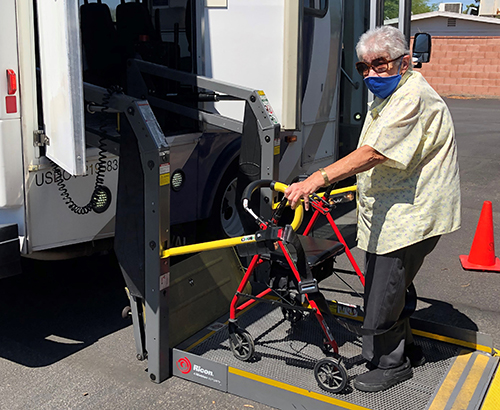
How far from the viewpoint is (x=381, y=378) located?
3.36 m

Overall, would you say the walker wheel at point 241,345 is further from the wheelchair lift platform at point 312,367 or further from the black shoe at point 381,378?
the black shoe at point 381,378

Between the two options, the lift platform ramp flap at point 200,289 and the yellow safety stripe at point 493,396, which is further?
the lift platform ramp flap at point 200,289

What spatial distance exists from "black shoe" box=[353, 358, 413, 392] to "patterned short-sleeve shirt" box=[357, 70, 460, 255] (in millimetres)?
698

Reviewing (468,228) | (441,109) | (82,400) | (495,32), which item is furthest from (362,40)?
(495,32)

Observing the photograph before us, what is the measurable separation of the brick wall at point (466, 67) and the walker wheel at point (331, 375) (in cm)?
2374

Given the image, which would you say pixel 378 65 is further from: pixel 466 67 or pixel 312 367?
pixel 466 67

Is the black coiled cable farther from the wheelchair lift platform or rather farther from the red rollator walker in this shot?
the wheelchair lift platform

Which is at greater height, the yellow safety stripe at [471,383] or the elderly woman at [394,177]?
the elderly woman at [394,177]

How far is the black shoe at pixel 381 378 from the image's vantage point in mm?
3332

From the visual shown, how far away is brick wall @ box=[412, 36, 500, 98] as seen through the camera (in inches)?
980

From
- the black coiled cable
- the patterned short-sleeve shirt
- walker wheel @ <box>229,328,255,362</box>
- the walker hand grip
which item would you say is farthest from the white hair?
walker wheel @ <box>229,328,255,362</box>

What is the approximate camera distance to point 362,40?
10.2 ft

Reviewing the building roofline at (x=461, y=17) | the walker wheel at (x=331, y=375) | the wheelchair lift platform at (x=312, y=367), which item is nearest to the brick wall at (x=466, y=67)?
the building roofline at (x=461, y=17)

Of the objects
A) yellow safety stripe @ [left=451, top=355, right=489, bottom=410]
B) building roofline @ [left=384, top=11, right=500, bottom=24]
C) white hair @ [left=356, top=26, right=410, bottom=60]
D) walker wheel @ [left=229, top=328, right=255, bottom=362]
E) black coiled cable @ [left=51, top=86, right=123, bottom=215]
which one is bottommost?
yellow safety stripe @ [left=451, top=355, right=489, bottom=410]
